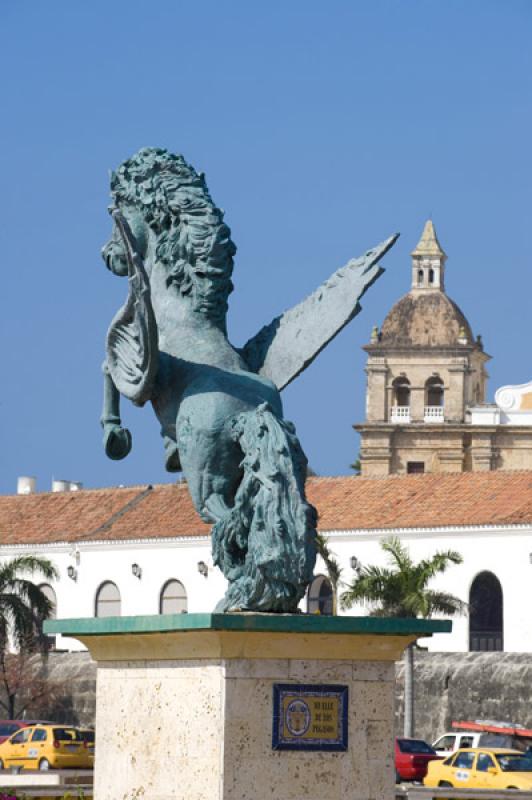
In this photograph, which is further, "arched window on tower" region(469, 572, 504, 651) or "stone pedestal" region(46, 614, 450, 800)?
"arched window on tower" region(469, 572, 504, 651)

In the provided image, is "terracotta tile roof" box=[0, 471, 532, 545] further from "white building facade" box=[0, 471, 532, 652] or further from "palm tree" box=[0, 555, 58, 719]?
"palm tree" box=[0, 555, 58, 719]

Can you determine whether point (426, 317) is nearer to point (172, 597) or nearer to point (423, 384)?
point (423, 384)

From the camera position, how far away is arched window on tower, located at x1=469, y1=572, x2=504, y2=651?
44.3 meters

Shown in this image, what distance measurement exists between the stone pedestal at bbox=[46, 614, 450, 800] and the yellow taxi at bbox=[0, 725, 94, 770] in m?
23.3

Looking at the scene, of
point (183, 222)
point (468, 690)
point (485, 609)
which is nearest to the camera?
point (183, 222)

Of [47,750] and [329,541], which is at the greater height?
[329,541]

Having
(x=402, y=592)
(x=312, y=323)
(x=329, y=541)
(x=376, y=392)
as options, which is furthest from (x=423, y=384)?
(x=312, y=323)

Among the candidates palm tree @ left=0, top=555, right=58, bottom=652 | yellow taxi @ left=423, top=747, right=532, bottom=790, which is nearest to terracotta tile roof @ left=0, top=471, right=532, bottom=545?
palm tree @ left=0, top=555, right=58, bottom=652

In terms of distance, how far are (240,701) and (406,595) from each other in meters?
32.5

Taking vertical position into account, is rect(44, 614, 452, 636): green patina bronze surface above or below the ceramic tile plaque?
above

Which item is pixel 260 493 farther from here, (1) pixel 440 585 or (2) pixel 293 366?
(1) pixel 440 585

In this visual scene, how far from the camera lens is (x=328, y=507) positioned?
4853 centimetres

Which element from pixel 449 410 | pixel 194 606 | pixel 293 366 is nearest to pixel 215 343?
pixel 293 366

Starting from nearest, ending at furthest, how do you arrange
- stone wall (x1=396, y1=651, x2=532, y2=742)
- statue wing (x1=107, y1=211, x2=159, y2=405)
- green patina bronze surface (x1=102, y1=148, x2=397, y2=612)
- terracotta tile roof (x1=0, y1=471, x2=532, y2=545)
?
green patina bronze surface (x1=102, y1=148, x2=397, y2=612) → statue wing (x1=107, y1=211, x2=159, y2=405) → stone wall (x1=396, y1=651, x2=532, y2=742) → terracotta tile roof (x1=0, y1=471, x2=532, y2=545)
